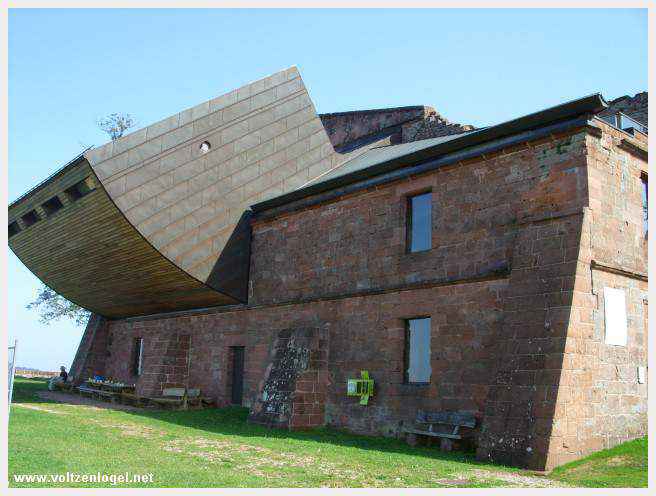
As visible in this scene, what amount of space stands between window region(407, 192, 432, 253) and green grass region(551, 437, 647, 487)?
5.62 m

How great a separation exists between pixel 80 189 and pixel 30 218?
4059 millimetres

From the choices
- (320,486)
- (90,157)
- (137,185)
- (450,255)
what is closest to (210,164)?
(137,185)

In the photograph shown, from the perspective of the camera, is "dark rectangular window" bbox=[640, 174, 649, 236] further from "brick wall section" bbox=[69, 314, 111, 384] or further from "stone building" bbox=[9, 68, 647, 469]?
"brick wall section" bbox=[69, 314, 111, 384]

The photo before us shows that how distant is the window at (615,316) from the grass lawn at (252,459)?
5.96 feet

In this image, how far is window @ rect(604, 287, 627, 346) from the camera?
11227 mm

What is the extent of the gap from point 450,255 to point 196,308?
10.5 metres

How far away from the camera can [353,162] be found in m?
20.7

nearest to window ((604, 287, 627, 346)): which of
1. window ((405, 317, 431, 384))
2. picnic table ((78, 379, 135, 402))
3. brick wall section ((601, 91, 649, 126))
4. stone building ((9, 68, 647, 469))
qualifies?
stone building ((9, 68, 647, 469))

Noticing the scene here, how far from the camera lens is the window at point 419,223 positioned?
14.3 m

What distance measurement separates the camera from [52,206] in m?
19.0

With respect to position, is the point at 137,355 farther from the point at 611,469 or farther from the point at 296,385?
the point at 611,469

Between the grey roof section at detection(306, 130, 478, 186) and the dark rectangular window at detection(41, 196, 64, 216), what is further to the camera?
the dark rectangular window at detection(41, 196, 64, 216)
